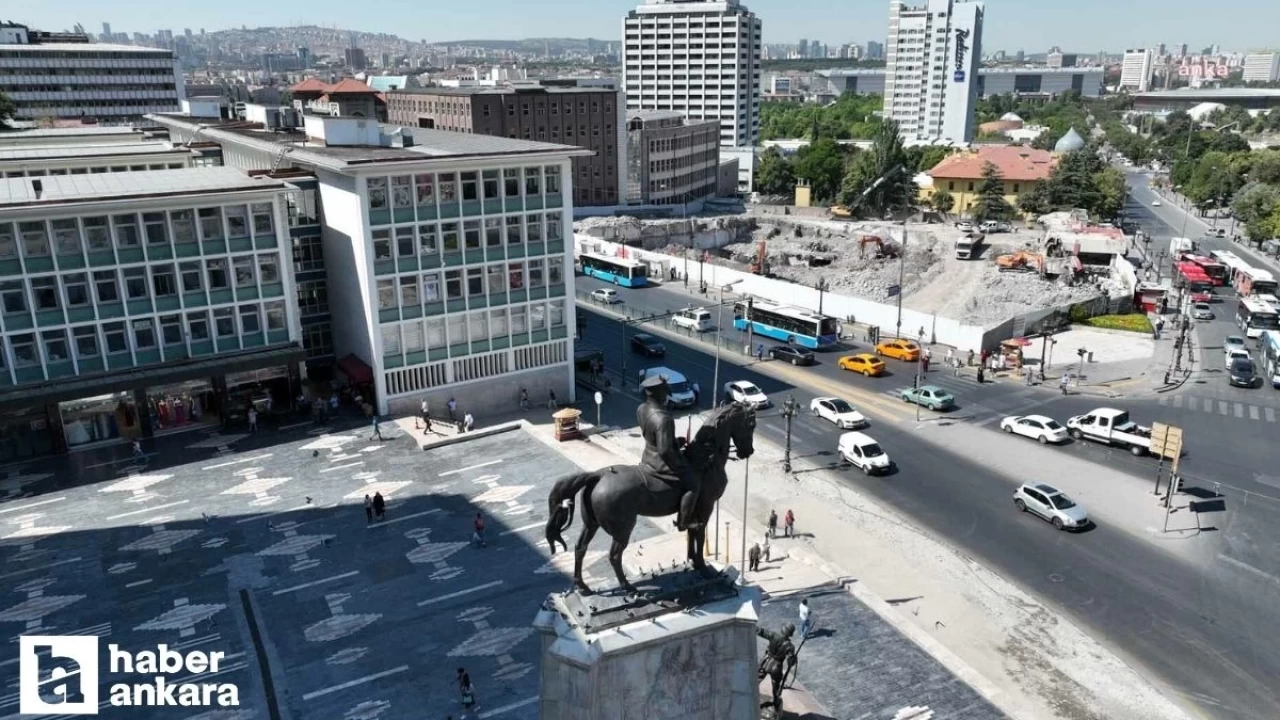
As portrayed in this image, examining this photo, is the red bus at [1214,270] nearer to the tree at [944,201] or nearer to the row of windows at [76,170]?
the tree at [944,201]

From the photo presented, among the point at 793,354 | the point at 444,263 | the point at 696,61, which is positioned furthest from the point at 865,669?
the point at 696,61

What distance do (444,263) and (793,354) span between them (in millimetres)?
24916

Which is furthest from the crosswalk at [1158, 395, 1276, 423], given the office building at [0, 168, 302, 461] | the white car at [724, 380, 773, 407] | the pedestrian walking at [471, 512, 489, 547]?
the office building at [0, 168, 302, 461]

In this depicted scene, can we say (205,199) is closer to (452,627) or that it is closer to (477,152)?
(477,152)

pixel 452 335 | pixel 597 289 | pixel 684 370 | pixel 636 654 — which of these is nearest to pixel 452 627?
pixel 636 654

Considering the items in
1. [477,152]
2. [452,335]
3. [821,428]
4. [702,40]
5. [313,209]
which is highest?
[702,40]

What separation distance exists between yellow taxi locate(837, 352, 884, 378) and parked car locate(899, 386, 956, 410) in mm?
5454

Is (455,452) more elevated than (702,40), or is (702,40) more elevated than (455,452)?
(702,40)

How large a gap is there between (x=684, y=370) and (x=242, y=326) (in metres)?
26.3

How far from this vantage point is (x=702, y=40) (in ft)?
564

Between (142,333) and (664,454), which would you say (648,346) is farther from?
(664,454)

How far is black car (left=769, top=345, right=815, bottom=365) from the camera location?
5725 cm

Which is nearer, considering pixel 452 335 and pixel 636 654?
pixel 636 654

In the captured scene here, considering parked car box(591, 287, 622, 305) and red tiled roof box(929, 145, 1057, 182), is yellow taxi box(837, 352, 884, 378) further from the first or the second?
red tiled roof box(929, 145, 1057, 182)
